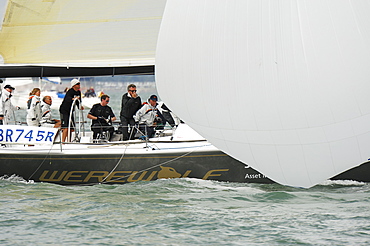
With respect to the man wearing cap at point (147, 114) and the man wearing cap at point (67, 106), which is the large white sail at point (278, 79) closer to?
the man wearing cap at point (147, 114)

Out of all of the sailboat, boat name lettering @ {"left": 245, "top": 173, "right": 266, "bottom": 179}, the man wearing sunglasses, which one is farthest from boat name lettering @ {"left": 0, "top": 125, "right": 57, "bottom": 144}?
the sailboat

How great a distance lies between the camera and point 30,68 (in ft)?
33.8

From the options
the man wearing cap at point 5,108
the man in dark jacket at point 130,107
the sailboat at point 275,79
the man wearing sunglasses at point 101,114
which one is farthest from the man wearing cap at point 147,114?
the sailboat at point 275,79

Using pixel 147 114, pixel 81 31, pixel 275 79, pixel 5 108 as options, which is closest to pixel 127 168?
pixel 147 114

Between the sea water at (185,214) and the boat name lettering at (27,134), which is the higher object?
the boat name lettering at (27,134)

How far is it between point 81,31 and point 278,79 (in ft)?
19.6

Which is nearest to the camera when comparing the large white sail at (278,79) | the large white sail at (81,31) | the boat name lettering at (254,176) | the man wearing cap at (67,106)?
the large white sail at (278,79)

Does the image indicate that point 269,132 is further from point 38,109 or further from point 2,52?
point 2,52

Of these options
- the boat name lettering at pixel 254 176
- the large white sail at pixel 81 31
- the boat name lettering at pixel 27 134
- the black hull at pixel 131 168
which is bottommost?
the boat name lettering at pixel 254 176

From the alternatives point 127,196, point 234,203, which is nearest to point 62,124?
point 127,196

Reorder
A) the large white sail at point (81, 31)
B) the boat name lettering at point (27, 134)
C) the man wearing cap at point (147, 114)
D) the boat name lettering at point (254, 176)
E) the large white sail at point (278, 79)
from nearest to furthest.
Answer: the large white sail at point (278, 79)
the boat name lettering at point (254, 176)
the boat name lettering at point (27, 134)
the man wearing cap at point (147, 114)
the large white sail at point (81, 31)

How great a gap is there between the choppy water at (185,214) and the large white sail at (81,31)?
228 centimetres

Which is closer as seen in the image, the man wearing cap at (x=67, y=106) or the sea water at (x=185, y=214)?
the sea water at (x=185, y=214)

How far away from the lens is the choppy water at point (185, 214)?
6199 millimetres
